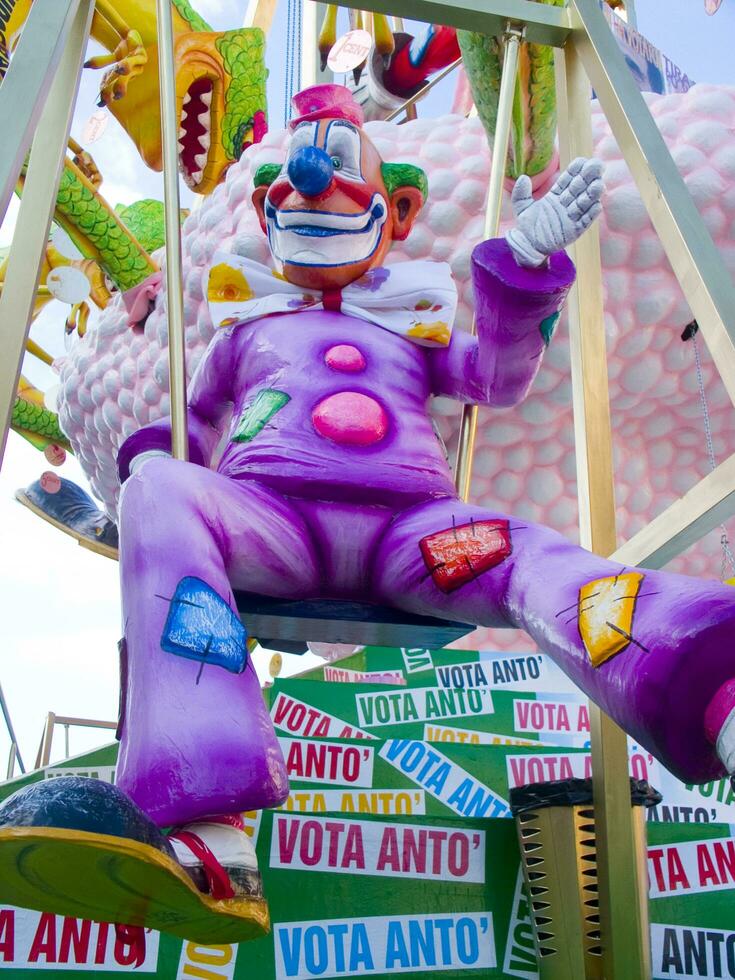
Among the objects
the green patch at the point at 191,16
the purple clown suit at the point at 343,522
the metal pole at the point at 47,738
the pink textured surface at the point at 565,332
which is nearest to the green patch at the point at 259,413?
the purple clown suit at the point at 343,522

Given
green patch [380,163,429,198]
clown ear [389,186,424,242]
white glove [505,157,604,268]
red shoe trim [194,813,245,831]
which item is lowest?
red shoe trim [194,813,245,831]

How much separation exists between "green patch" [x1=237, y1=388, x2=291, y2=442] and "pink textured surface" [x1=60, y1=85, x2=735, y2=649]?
77 cm

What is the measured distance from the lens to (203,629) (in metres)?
1.00

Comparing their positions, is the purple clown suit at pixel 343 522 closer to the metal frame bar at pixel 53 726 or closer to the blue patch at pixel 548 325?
the blue patch at pixel 548 325

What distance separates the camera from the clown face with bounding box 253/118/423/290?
146cm

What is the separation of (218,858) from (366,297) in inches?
34.6

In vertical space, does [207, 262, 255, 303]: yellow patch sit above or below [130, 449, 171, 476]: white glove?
above

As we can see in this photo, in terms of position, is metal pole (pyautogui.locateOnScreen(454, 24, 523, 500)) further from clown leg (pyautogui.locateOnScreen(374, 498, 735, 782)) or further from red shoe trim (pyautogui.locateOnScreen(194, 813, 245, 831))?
red shoe trim (pyautogui.locateOnScreen(194, 813, 245, 831))

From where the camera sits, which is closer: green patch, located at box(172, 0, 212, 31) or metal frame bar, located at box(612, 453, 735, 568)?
metal frame bar, located at box(612, 453, 735, 568)

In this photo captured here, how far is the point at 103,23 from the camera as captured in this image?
9.95 feet

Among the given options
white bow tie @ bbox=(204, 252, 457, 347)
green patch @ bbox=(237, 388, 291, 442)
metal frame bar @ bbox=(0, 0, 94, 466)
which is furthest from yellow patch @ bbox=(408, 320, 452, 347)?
metal frame bar @ bbox=(0, 0, 94, 466)

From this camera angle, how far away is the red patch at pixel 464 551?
3.83 feet

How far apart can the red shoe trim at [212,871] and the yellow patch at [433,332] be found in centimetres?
82

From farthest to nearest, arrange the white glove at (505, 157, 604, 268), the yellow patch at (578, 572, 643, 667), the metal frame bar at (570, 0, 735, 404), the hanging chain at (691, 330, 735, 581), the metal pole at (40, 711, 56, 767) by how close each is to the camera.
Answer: the metal pole at (40, 711, 56, 767), the hanging chain at (691, 330, 735, 581), the white glove at (505, 157, 604, 268), the metal frame bar at (570, 0, 735, 404), the yellow patch at (578, 572, 643, 667)
